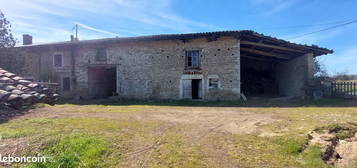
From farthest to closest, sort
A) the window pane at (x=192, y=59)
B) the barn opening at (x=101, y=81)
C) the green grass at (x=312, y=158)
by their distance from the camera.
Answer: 1. the barn opening at (x=101, y=81)
2. the window pane at (x=192, y=59)
3. the green grass at (x=312, y=158)

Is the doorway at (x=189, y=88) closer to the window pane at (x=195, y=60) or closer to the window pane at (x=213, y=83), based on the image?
the window pane at (x=213, y=83)

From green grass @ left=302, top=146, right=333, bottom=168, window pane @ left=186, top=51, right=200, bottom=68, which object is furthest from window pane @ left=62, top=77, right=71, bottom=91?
green grass @ left=302, top=146, right=333, bottom=168

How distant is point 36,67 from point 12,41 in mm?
2669

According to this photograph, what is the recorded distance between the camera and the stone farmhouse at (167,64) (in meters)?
13.7

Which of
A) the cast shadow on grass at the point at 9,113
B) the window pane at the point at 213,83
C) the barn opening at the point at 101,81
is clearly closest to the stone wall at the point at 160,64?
the window pane at the point at 213,83

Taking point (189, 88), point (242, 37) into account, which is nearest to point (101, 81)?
point (189, 88)

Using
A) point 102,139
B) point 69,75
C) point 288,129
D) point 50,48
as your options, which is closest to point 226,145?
point 288,129

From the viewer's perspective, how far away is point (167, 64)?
14789 millimetres

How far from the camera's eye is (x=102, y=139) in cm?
467

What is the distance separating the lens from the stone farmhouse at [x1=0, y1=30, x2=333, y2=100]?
44.8ft

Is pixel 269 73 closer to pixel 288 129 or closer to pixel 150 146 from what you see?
pixel 288 129

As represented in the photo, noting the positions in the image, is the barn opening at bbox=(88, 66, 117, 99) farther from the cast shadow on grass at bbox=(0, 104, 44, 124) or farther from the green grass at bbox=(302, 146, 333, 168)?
the green grass at bbox=(302, 146, 333, 168)

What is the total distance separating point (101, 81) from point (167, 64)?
23.5 ft

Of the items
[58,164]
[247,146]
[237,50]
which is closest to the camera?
[58,164]
